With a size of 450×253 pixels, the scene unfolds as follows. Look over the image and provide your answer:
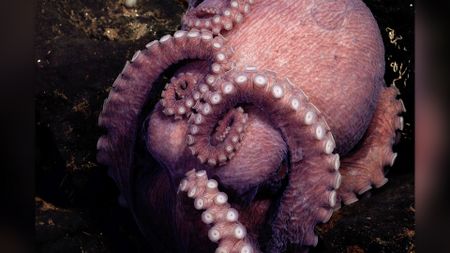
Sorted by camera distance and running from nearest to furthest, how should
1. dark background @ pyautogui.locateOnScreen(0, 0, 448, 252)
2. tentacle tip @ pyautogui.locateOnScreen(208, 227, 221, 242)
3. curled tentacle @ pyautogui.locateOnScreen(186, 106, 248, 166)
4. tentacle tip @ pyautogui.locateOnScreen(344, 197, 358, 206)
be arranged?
tentacle tip @ pyautogui.locateOnScreen(208, 227, 221, 242) < curled tentacle @ pyautogui.locateOnScreen(186, 106, 248, 166) < tentacle tip @ pyautogui.locateOnScreen(344, 197, 358, 206) < dark background @ pyautogui.locateOnScreen(0, 0, 448, 252)

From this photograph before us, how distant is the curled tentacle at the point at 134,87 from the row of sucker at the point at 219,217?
503mm

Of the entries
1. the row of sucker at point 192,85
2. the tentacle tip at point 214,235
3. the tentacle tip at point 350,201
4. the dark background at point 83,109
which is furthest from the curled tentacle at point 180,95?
the tentacle tip at point 350,201

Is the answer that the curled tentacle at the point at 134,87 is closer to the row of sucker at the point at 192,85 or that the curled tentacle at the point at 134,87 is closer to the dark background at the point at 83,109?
the row of sucker at the point at 192,85

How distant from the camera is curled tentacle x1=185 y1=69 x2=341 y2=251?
1.53m

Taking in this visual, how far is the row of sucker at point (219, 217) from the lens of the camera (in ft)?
4.86

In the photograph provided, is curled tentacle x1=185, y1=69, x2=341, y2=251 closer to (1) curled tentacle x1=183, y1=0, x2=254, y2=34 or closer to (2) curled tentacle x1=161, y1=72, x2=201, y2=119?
(2) curled tentacle x1=161, y1=72, x2=201, y2=119

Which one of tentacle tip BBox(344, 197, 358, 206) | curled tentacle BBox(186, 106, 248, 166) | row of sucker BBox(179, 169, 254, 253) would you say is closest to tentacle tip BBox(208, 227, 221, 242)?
row of sucker BBox(179, 169, 254, 253)

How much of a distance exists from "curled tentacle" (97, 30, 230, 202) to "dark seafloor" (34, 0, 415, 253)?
0.31 m

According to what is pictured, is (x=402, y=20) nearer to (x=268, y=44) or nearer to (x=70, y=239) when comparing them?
(x=268, y=44)

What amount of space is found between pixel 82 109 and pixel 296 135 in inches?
48.6

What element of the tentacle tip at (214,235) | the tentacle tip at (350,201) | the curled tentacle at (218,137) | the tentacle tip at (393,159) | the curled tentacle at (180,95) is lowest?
the tentacle tip at (350,201)

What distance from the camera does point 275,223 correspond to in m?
1.69
